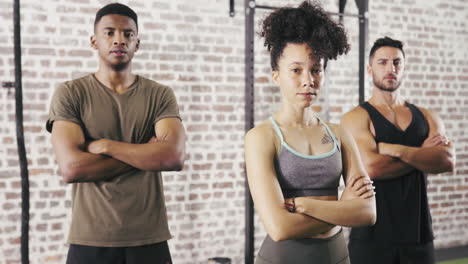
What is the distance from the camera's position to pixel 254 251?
4.39 m

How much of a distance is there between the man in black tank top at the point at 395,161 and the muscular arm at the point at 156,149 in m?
1.06

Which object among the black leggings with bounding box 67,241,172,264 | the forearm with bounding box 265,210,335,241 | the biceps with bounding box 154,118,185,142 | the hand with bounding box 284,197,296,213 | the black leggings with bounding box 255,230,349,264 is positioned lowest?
the black leggings with bounding box 67,241,172,264

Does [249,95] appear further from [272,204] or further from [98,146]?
[272,204]

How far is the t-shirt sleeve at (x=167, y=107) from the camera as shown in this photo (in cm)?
240

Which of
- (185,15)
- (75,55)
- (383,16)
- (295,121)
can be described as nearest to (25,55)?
(75,55)

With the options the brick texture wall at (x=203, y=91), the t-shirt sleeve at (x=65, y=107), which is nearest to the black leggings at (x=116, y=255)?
the t-shirt sleeve at (x=65, y=107)

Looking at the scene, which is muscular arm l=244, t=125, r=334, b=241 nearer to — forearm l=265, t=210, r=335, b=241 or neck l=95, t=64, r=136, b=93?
forearm l=265, t=210, r=335, b=241

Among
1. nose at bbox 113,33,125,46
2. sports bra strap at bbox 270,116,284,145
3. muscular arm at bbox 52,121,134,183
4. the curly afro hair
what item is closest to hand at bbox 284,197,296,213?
sports bra strap at bbox 270,116,284,145

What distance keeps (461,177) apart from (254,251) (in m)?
2.39

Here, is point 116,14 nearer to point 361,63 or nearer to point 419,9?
point 361,63

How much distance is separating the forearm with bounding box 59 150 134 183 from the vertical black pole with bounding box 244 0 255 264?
173cm

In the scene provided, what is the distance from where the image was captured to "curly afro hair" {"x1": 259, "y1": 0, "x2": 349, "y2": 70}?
6.56ft

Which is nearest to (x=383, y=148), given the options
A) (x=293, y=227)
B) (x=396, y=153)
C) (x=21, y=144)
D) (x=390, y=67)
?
(x=396, y=153)

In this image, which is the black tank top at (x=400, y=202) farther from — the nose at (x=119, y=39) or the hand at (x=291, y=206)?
the nose at (x=119, y=39)
